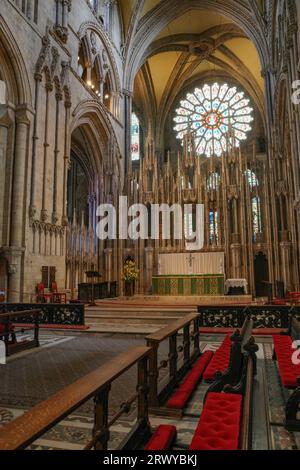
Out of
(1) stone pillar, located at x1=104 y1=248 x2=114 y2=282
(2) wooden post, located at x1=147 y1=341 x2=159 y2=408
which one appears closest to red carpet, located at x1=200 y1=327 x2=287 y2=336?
(2) wooden post, located at x1=147 y1=341 x2=159 y2=408

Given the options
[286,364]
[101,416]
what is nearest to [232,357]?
[286,364]

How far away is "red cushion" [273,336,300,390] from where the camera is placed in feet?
11.6

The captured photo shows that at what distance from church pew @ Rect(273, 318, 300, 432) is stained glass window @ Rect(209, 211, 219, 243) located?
11.5m

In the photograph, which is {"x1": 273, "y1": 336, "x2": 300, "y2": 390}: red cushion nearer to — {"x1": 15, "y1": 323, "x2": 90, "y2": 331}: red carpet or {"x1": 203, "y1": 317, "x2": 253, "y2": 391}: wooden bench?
{"x1": 203, "y1": 317, "x2": 253, "y2": 391}: wooden bench

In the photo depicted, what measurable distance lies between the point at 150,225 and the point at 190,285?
4.37 meters

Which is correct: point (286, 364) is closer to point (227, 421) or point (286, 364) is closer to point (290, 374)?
point (290, 374)

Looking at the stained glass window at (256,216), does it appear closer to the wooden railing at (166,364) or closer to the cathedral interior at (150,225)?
the cathedral interior at (150,225)

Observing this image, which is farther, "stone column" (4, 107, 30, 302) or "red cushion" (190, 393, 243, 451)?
"stone column" (4, 107, 30, 302)

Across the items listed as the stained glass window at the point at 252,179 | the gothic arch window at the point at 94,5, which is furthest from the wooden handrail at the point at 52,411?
the gothic arch window at the point at 94,5

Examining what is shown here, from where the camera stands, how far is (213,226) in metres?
17.6

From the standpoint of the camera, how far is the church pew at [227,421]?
90.9 inches

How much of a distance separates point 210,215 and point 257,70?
1311 cm

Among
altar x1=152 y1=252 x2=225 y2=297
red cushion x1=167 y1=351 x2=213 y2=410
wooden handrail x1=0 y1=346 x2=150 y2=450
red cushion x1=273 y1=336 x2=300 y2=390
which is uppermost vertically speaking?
altar x1=152 y1=252 x2=225 y2=297

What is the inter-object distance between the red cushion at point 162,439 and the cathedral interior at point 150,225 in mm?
19
